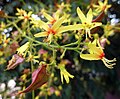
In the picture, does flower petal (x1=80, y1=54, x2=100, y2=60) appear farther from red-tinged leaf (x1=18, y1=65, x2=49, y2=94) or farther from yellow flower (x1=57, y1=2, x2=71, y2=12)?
yellow flower (x1=57, y1=2, x2=71, y2=12)

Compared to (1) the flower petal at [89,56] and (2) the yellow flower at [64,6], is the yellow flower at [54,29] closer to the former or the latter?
(1) the flower petal at [89,56]

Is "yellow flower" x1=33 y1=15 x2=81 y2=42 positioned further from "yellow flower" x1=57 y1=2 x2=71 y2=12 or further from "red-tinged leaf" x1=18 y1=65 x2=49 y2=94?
"yellow flower" x1=57 y1=2 x2=71 y2=12

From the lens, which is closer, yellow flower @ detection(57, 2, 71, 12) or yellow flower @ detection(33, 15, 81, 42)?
yellow flower @ detection(33, 15, 81, 42)

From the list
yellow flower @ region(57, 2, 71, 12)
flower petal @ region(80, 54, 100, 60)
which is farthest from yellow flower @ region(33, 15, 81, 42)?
yellow flower @ region(57, 2, 71, 12)

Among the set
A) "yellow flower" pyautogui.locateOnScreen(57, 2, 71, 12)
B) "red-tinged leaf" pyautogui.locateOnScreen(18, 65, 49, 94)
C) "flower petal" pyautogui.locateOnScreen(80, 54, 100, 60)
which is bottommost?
"red-tinged leaf" pyautogui.locateOnScreen(18, 65, 49, 94)

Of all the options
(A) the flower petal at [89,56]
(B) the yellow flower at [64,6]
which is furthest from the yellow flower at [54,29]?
(B) the yellow flower at [64,6]

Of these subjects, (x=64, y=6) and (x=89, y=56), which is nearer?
(x=89, y=56)

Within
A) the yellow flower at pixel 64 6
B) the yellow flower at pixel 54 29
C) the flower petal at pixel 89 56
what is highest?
the yellow flower at pixel 64 6

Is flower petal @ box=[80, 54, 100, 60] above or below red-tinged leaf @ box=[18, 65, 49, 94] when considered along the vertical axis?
above

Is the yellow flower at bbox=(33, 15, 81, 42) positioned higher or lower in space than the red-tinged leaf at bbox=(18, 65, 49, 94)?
higher

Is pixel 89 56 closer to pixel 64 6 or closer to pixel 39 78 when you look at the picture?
pixel 39 78

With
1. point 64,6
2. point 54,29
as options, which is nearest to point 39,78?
point 54,29

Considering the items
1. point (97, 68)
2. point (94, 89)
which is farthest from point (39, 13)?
point (94, 89)

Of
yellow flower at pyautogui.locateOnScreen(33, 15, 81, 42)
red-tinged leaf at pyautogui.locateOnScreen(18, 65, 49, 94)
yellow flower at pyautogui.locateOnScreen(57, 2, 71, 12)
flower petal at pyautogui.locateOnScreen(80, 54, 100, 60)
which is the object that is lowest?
red-tinged leaf at pyautogui.locateOnScreen(18, 65, 49, 94)
